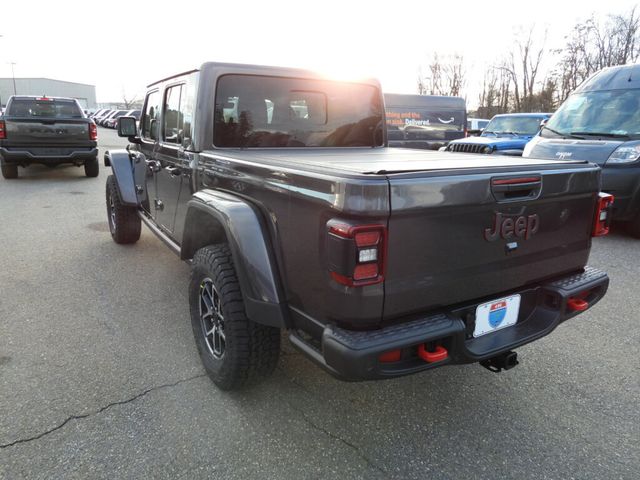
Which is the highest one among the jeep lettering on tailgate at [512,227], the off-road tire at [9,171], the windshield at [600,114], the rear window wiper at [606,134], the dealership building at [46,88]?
the dealership building at [46,88]

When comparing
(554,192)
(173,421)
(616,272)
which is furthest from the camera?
(616,272)

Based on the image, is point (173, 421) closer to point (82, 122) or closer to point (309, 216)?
point (309, 216)

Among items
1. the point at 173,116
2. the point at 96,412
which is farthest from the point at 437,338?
the point at 173,116

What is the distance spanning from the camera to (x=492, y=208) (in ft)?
7.04

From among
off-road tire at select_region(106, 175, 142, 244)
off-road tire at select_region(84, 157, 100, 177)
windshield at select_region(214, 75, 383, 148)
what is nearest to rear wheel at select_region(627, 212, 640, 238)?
windshield at select_region(214, 75, 383, 148)

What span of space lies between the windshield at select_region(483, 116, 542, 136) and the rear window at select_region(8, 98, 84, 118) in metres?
10.3

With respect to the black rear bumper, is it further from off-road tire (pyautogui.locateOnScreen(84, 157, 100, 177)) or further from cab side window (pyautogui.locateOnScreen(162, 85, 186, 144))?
off-road tire (pyautogui.locateOnScreen(84, 157, 100, 177))

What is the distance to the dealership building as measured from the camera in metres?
99.5

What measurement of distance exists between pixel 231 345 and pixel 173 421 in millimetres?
511

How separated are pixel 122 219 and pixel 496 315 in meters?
4.68

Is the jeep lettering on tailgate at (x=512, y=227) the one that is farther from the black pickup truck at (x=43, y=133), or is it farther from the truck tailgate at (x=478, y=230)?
the black pickup truck at (x=43, y=133)

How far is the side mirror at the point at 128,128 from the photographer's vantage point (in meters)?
4.50

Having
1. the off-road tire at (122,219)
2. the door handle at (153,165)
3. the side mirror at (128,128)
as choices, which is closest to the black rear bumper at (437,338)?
the door handle at (153,165)

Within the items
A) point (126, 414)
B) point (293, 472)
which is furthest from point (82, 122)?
point (293, 472)
